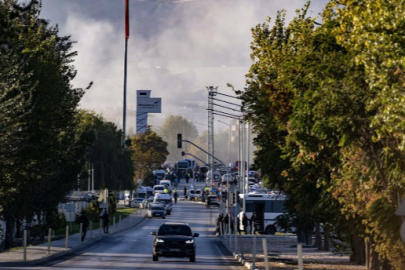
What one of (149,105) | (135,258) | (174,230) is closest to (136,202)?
(149,105)

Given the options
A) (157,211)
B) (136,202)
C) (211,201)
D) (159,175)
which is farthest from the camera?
(159,175)

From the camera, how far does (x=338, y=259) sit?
3381 cm

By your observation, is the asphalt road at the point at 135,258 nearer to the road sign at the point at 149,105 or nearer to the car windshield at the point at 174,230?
the car windshield at the point at 174,230

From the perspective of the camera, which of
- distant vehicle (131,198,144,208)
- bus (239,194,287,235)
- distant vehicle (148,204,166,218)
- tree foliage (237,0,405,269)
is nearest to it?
tree foliage (237,0,405,269)

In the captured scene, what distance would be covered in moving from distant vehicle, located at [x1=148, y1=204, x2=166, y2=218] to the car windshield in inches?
1961

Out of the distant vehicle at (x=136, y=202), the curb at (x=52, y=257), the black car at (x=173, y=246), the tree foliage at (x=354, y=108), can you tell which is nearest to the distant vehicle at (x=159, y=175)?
the distant vehicle at (x=136, y=202)

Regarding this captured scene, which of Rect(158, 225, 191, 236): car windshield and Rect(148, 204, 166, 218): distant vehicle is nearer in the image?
Rect(158, 225, 191, 236): car windshield

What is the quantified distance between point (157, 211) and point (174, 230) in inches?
1986

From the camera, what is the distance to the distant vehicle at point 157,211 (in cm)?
8344

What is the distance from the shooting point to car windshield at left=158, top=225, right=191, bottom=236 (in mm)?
33094

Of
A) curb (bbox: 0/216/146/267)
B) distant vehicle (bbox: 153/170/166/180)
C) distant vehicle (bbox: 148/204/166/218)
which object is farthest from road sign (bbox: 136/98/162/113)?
curb (bbox: 0/216/146/267)

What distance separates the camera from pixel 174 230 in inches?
1315

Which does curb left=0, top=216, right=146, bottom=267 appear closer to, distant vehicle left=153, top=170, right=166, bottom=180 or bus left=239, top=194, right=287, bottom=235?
bus left=239, top=194, right=287, bottom=235

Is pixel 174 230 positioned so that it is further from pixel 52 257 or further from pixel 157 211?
pixel 157 211
